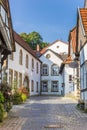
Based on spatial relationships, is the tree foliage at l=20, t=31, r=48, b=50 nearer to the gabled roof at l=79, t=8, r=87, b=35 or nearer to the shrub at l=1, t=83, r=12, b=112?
the gabled roof at l=79, t=8, r=87, b=35

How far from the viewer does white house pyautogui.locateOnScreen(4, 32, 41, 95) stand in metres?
35.3

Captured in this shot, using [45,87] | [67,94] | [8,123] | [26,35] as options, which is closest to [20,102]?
[8,123]

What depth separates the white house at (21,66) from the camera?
35281 millimetres

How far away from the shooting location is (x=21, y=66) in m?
40.9

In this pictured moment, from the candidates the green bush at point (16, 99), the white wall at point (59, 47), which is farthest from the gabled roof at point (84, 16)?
the white wall at point (59, 47)

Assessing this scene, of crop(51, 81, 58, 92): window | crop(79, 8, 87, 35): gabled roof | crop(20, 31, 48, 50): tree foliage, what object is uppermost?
crop(20, 31, 48, 50): tree foliage

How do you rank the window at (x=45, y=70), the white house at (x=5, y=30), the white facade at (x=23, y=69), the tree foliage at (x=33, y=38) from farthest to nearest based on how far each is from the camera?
the tree foliage at (x=33, y=38) < the window at (x=45, y=70) < the white facade at (x=23, y=69) < the white house at (x=5, y=30)

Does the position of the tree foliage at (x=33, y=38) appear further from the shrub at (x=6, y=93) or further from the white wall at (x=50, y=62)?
the shrub at (x=6, y=93)

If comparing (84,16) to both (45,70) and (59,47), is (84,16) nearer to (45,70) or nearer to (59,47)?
(45,70)

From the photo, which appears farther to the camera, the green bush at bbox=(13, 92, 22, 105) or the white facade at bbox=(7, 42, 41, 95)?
the white facade at bbox=(7, 42, 41, 95)

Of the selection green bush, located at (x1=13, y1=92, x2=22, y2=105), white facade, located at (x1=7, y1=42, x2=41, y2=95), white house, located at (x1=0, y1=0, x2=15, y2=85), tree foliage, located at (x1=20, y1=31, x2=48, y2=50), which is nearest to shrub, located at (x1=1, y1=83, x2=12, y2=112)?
white house, located at (x1=0, y1=0, x2=15, y2=85)

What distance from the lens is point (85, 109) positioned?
64.8 feet

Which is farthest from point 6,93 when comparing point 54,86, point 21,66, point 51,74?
point 51,74

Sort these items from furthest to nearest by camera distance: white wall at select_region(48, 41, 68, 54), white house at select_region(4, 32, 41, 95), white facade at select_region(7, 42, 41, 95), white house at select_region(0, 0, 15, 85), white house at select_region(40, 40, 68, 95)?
white wall at select_region(48, 41, 68, 54) < white house at select_region(40, 40, 68, 95) < white facade at select_region(7, 42, 41, 95) < white house at select_region(4, 32, 41, 95) < white house at select_region(0, 0, 15, 85)
